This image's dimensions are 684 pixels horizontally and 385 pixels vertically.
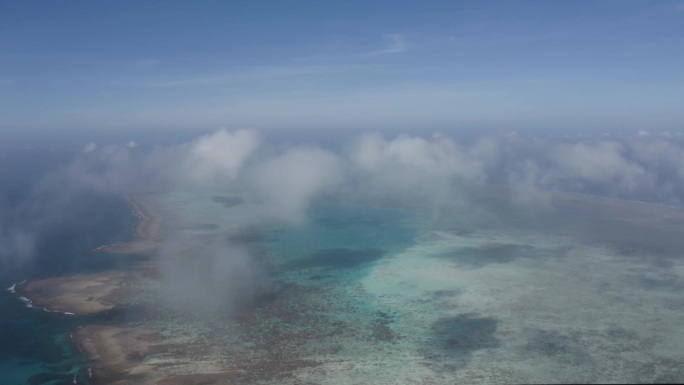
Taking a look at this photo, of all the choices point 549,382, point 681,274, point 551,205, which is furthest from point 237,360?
point 551,205

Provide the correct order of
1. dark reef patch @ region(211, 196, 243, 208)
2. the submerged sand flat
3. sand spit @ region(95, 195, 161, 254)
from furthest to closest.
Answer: dark reef patch @ region(211, 196, 243, 208)
sand spit @ region(95, 195, 161, 254)
the submerged sand flat

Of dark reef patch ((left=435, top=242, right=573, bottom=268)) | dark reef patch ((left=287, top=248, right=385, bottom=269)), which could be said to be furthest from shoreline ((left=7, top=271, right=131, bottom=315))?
dark reef patch ((left=435, top=242, right=573, bottom=268))

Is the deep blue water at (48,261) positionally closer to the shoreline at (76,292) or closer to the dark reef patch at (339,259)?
the shoreline at (76,292)

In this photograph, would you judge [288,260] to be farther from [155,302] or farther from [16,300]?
[16,300]

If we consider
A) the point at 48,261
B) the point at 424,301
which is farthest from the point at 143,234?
the point at 424,301

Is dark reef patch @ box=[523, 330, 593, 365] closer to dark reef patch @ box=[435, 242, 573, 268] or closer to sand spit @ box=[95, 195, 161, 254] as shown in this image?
dark reef patch @ box=[435, 242, 573, 268]

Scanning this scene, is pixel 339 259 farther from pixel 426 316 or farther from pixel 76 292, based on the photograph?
pixel 76 292
